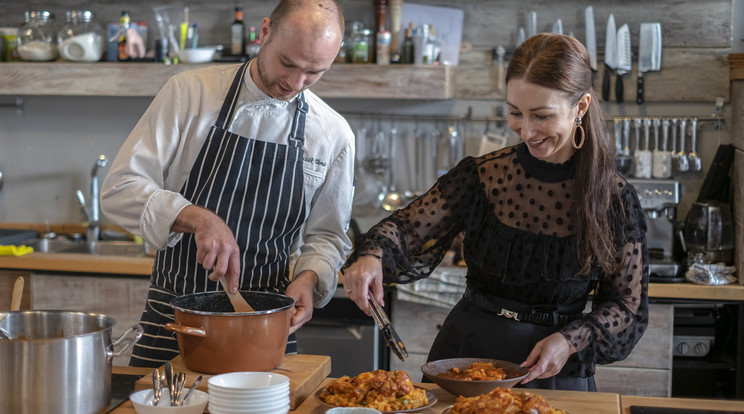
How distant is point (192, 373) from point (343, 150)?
0.75 meters

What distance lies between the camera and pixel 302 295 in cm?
187

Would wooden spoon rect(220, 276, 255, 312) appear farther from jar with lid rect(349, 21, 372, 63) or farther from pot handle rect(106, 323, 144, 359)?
jar with lid rect(349, 21, 372, 63)

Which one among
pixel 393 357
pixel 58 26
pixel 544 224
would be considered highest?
pixel 58 26

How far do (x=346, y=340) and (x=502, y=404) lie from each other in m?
1.93

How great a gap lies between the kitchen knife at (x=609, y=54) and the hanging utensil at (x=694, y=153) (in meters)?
0.38

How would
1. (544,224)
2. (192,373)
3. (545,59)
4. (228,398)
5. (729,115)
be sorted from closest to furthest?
(228,398) < (192,373) < (545,59) < (544,224) < (729,115)

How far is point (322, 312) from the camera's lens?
10.8ft

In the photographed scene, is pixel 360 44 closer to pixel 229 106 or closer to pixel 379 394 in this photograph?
pixel 229 106

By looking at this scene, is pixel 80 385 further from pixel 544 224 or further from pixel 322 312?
pixel 322 312

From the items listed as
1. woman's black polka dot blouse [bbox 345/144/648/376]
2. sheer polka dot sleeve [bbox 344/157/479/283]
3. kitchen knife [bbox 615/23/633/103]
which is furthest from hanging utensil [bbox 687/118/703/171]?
sheer polka dot sleeve [bbox 344/157/479/283]

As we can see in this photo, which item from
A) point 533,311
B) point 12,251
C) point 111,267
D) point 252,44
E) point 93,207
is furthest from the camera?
point 93,207

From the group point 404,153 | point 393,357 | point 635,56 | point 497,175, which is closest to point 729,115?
point 635,56

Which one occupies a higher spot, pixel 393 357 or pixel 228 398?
pixel 228 398

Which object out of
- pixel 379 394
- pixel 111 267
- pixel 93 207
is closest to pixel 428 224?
pixel 379 394
